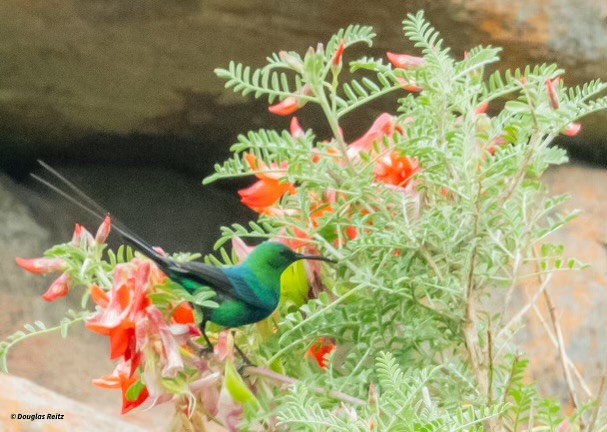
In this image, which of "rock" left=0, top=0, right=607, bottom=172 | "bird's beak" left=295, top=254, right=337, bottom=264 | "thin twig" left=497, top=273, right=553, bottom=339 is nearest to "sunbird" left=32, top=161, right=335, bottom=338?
"bird's beak" left=295, top=254, right=337, bottom=264

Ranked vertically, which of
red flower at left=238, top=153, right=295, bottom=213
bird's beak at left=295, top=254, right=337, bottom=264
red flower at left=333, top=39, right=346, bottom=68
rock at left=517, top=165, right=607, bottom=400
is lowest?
rock at left=517, top=165, right=607, bottom=400

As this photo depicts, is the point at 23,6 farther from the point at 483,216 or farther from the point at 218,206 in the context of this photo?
the point at 483,216

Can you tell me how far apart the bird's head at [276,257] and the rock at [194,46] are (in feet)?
3.43

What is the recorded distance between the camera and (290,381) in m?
0.68

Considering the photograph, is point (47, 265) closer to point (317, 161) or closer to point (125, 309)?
point (125, 309)

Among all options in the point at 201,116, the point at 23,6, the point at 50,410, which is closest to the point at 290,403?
the point at 50,410

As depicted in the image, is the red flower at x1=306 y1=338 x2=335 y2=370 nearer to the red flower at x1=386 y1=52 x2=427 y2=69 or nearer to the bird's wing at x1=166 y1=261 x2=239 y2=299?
the bird's wing at x1=166 y1=261 x2=239 y2=299

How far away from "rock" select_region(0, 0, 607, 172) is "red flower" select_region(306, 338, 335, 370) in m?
1.01

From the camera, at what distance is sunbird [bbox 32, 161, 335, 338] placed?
672 mm

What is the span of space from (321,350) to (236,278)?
12 cm

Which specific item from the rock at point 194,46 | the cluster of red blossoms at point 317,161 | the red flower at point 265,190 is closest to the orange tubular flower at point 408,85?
the cluster of red blossoms at point 317,161

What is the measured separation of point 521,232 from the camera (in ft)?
2.24

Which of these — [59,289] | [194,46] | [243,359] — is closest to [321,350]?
[243,359]

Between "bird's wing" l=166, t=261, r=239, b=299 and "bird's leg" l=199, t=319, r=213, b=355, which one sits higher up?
"bird's wing" l=166, t=261, r=239, b=299
